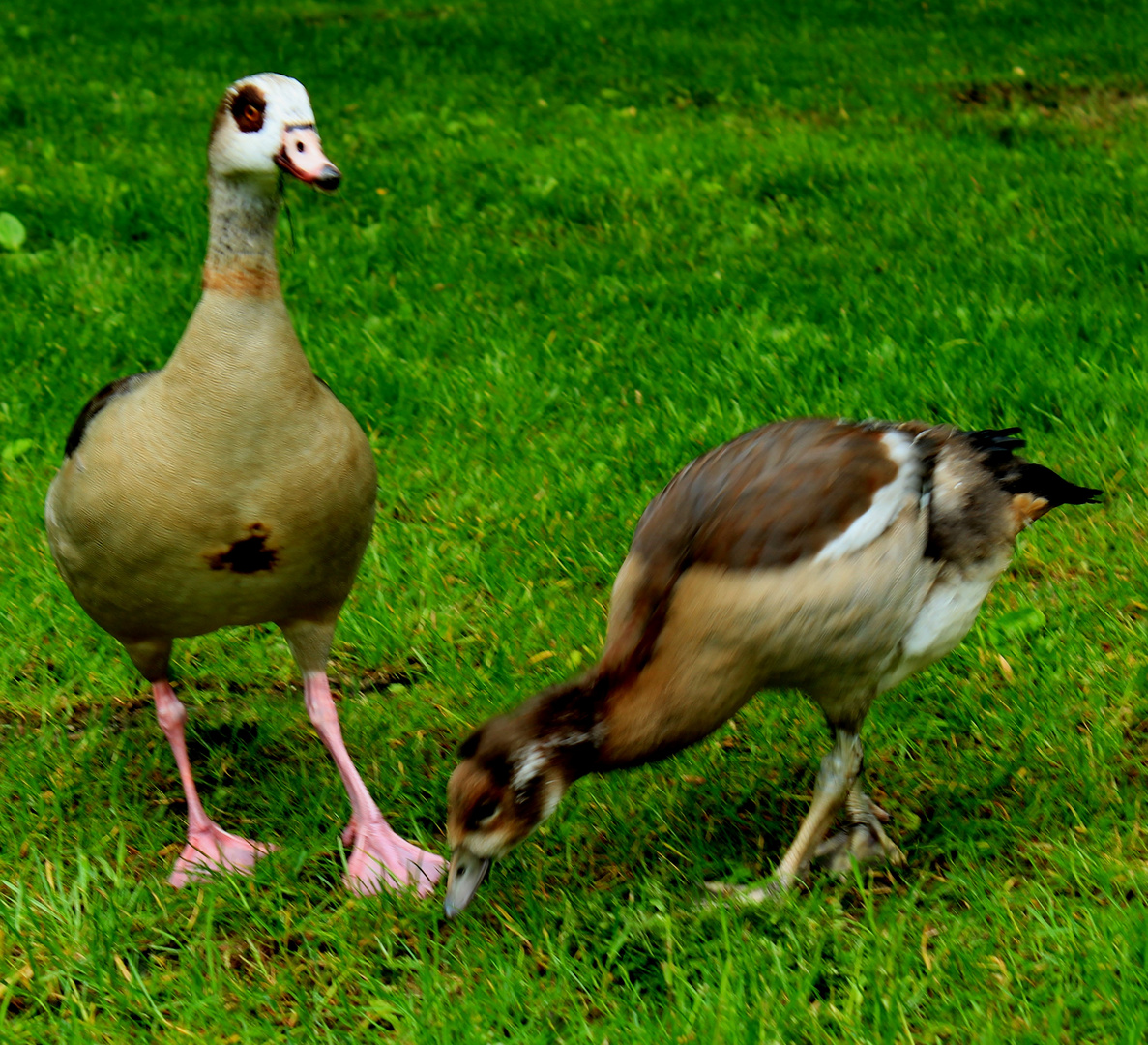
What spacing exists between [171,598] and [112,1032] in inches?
38.9

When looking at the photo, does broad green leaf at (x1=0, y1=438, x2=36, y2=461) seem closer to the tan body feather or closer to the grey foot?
the tan body feather

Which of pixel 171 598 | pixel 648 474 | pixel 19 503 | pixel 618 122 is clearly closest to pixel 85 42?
pixel 618 122

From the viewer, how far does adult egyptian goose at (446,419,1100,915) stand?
2.78 meters

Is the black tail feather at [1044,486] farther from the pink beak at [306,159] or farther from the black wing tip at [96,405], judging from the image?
the black wing tip at [96,405]

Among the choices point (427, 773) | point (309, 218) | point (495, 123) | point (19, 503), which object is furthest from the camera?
point (495, 123)

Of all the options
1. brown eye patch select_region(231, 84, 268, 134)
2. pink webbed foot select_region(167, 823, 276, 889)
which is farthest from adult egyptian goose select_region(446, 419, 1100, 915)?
brown eye patch select_region(231, 84, 268, 134)

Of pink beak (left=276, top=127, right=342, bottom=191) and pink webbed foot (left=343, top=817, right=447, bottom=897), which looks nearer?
pink beak (left=276, top=127, right=342, bottom=191)

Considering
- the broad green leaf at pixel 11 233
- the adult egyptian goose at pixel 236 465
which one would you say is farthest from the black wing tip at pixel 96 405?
the broad green leaf at pixel 11 233

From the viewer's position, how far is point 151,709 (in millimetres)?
4172

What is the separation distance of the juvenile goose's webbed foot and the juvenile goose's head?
699 millimetres

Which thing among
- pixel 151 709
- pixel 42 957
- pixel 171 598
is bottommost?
pixel 151 709

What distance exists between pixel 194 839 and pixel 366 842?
46cm

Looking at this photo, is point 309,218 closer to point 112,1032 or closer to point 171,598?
point 171,598

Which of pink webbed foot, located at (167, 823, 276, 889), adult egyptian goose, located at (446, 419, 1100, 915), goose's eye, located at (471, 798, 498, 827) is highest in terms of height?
adult egyptian goose, located at (446, 419, 1100, 915)
